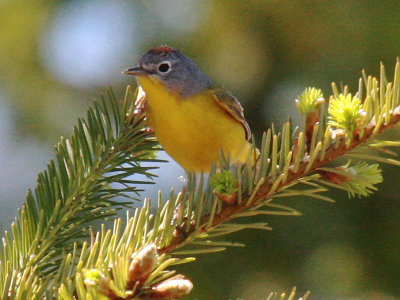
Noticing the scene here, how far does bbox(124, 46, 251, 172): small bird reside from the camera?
312 centimetres

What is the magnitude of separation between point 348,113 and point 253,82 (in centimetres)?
225

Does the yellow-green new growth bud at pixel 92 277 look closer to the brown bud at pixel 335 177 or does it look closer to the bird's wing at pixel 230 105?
the brown bud at pixel 335 177

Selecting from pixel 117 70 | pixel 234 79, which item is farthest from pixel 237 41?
pixel 117 70

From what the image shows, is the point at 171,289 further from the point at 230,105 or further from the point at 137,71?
the point at 137,71

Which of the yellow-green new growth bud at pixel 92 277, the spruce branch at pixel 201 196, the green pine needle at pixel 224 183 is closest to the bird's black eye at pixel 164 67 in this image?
the spruce branch at pixel 201 196

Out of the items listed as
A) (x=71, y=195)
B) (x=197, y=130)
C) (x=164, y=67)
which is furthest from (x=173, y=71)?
(x=71, y=195)

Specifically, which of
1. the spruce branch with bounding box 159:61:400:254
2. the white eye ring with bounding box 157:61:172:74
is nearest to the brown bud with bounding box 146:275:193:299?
the spruce branch with bounding box 159:61:400:254

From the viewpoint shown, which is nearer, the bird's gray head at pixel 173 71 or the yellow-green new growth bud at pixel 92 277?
the yellow-green new growth bud at pixel 92 277

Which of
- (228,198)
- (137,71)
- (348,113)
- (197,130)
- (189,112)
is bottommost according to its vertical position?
(228,198)

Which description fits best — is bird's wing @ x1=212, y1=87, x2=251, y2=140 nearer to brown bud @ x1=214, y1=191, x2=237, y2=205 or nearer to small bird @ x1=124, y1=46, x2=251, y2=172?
small bird @ x1=124, y1=46, x2=251, y2=172

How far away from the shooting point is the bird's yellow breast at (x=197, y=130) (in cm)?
312

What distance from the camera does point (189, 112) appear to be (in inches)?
130

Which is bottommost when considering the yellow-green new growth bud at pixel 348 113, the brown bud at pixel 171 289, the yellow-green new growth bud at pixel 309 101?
the brown bud at pixel 171 289

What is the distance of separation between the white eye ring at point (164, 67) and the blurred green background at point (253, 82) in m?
0.31
